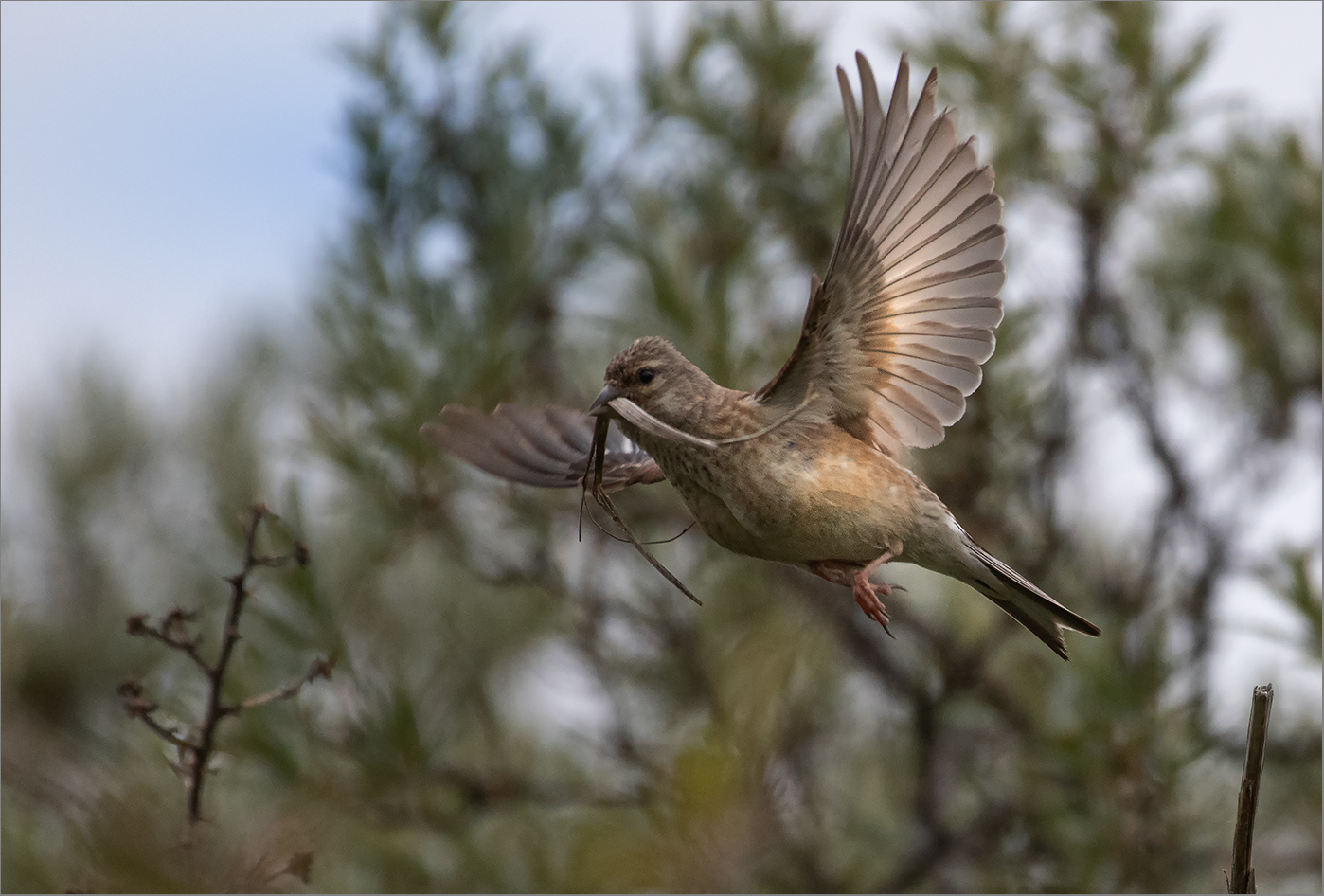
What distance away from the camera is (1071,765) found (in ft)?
6.44

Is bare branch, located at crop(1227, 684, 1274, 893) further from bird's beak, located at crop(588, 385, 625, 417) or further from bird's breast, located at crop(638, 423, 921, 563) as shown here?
bird's beak, located at crop(588, 385, 625, 417)

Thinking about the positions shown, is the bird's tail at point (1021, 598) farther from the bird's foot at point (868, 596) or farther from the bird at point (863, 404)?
the bird's foot at point (868, 596)

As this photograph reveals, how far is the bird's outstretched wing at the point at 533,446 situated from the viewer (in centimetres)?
152

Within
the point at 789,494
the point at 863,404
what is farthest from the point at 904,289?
the point at 789,494

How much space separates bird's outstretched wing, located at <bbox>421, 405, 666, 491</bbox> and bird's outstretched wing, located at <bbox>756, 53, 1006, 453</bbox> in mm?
237

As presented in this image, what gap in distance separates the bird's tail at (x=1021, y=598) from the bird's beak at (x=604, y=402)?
44 centimetres

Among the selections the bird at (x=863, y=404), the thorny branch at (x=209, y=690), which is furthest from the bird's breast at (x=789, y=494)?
the thorny branch at (x=209, y=690)

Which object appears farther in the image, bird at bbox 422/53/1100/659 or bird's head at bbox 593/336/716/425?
bird's head at bbox 593/336/716/425

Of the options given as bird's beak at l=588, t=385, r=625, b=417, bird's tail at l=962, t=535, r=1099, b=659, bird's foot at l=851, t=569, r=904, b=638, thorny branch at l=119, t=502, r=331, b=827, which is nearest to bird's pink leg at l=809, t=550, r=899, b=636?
bird's foot at l=851, t=569, r=904, b=638

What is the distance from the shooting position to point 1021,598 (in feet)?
4.98

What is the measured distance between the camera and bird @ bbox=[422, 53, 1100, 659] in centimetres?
127

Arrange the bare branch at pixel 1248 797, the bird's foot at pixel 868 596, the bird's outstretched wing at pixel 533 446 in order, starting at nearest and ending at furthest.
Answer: the bare branch at pixel 1248 797 → the bird's foot at pixel 868 596 → the bird's outstretched wing at pixel 533 446

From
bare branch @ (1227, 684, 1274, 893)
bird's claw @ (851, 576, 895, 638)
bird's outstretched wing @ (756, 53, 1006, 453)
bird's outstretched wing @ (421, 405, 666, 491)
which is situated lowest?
bare branch @ (1227, 684, 1274, 893)

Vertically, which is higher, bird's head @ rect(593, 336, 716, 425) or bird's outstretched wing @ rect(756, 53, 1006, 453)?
bird's outstretched wing @ rect(756, 53, 1006, 453)
